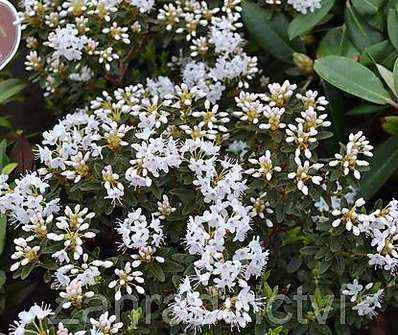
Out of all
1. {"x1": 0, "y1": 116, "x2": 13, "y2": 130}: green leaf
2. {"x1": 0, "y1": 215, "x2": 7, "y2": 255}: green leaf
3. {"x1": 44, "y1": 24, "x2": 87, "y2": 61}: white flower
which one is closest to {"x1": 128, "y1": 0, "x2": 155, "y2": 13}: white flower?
{"x1": 44, "y1": 24, "x2": 87, "y2": 61}: white flower

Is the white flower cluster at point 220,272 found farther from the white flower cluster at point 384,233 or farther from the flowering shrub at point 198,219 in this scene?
the white flower cluster at point 384,233

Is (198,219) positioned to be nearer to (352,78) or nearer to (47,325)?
(47,325)

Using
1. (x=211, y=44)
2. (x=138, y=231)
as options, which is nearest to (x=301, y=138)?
(x=138, y=231)

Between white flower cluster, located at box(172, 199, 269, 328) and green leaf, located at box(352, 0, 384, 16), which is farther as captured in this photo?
green leaf, located at box(352, 0, 384, 16)

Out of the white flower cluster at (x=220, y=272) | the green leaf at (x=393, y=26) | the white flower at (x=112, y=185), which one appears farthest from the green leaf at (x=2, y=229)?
the green leaf at (x=393, y=26)

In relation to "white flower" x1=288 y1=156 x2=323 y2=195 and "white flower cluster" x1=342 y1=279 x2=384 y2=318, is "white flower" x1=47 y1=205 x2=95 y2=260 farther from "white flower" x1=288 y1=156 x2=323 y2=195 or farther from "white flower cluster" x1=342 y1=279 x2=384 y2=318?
"white flower cluster" x1=342 y1=279 x2=384 y2=318

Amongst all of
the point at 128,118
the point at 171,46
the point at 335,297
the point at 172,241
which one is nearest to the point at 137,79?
the point at 171,46

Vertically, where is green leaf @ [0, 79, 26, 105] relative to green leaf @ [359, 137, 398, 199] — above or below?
above

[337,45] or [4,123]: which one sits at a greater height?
A: [337,45]
